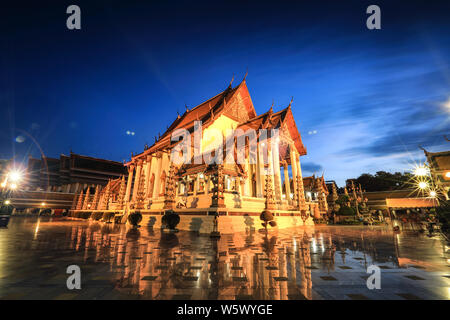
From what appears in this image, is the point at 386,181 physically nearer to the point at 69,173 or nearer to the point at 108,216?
the point at 108,216

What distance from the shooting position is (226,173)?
571 inches

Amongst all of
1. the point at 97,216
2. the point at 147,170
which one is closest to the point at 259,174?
the point at 147,170

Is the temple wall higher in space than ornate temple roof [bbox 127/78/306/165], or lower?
lower

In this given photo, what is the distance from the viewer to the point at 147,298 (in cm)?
216

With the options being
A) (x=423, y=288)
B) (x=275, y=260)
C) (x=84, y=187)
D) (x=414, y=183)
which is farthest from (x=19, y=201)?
(x=414, y=183)

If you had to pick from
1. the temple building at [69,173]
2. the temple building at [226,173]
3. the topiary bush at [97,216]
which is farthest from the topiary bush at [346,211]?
the temple building at [69,173]

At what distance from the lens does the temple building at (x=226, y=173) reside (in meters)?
12.4

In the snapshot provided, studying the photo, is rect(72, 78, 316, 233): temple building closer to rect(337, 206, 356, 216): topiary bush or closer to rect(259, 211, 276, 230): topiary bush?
rect(259, 211, 276, 230): topiary bush

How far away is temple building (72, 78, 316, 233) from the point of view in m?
12.4

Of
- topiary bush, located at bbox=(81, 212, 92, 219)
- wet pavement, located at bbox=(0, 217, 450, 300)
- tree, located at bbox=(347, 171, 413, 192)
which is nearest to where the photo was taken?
wet pavement, located at bbox=(0, 217, 450, 300)

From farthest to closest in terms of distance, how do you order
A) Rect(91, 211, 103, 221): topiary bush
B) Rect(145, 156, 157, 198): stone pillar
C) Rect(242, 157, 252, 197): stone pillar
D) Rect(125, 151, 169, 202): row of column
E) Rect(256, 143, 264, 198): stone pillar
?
Rect(91, 211, 103, 221): topiary bush < Rect(145, 156, 157, 198): stone pillar < Rect(125, 151, 169, 202): row of column < Rect(242, 157, 252, 197): stone pillar < Rect(256, 143, 264, 198): stone pillar

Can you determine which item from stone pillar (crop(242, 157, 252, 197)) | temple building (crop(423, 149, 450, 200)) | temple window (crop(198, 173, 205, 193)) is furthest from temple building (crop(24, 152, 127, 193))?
temple building (crop(423, 149, 450, 200))

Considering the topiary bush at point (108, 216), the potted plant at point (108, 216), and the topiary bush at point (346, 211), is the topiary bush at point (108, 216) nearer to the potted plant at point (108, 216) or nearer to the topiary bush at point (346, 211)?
the potted plant at point (108, 216)

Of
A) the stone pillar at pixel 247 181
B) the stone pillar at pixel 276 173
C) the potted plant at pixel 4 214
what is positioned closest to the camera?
the potted plant at pixel 4 214
